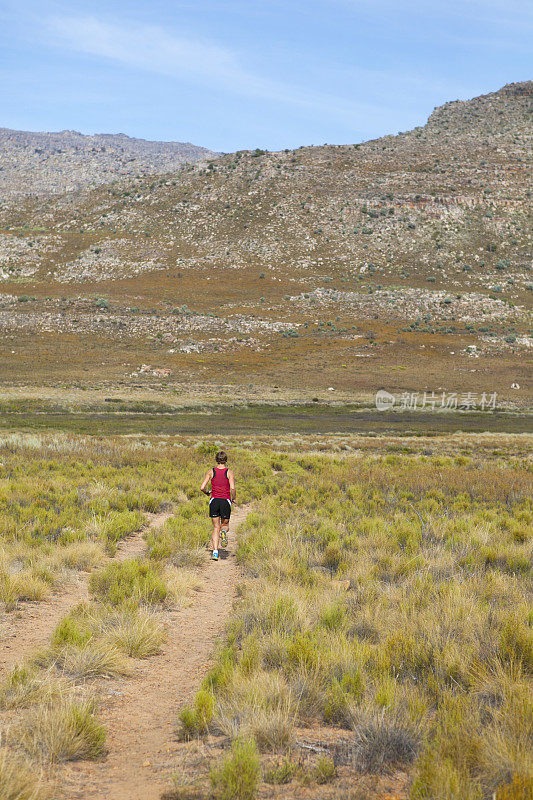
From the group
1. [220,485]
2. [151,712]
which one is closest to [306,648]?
[151,712]

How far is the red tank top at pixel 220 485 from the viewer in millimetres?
10727

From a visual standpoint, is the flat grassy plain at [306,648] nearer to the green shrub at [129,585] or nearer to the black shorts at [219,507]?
the green shrub at [129,585]

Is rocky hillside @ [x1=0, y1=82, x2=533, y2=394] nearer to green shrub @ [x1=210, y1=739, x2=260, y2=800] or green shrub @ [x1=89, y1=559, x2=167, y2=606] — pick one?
green shrub @ [x1=89, y1=559, x2=167, y2=606]

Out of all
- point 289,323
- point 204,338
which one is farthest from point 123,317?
point 289,323

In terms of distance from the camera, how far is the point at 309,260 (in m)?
98.6

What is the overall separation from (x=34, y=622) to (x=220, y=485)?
4.56 m

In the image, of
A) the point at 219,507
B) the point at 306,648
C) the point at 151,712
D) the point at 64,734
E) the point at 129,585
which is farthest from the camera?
the point at 219,507

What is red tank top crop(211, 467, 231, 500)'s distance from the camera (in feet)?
35.2

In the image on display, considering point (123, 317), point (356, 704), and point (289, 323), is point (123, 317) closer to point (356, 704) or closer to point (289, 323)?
point (289, 323)

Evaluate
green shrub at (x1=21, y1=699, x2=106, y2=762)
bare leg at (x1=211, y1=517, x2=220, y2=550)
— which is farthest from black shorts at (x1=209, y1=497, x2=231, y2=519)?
green shrub at (x1=21, y1=699, x2=106, y2=762)

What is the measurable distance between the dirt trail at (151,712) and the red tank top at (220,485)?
2.87 m
